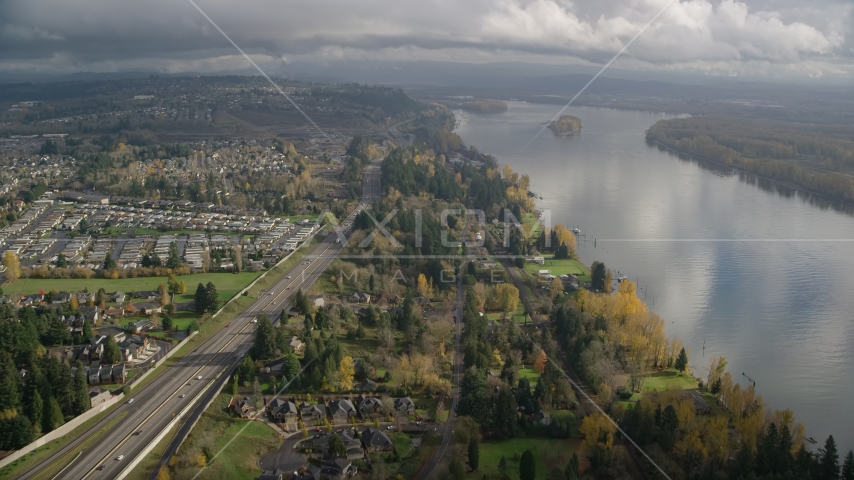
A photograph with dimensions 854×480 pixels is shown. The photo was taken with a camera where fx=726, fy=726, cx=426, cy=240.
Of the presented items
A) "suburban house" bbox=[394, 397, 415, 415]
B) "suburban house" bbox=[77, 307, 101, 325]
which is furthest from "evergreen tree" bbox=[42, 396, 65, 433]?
"suburban house" bbox=[394, 397, 415, 415]

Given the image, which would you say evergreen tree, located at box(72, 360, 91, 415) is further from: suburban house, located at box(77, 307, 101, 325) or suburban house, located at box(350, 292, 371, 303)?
suburban house, located at box(350, 292, 371, 303)

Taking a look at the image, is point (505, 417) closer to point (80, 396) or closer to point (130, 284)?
point (80, 396)

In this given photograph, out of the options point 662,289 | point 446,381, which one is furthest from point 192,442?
point 662,289

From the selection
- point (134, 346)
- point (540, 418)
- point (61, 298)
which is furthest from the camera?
point (61, 298)

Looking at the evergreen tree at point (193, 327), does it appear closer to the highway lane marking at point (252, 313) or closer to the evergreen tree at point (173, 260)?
the highway lane marking at point (252, 313)

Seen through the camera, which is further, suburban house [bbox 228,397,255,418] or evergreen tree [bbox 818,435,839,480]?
suburban house [bbox 228,397,255,418]

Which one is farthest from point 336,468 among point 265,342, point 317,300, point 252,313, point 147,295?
point 147,295
